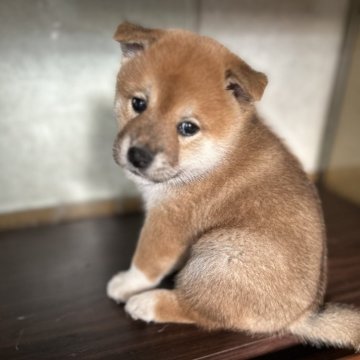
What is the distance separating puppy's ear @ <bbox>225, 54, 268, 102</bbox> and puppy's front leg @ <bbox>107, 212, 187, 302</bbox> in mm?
436

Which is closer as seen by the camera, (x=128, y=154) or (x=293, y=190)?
(x=128, y=154)

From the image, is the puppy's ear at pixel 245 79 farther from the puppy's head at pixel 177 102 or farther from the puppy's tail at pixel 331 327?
the puppy's tail at pixel 331 327

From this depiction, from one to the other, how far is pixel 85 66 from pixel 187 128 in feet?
2.81

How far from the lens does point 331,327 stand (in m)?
1.13

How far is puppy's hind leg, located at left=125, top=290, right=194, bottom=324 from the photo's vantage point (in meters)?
1.22

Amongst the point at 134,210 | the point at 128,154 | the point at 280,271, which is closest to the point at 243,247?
the point at 280,271

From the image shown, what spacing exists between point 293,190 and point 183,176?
321 millimetres

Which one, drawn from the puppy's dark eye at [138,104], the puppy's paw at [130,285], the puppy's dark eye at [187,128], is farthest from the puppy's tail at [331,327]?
the puppy's dark eye at [138,104]

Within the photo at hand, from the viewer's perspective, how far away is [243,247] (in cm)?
111

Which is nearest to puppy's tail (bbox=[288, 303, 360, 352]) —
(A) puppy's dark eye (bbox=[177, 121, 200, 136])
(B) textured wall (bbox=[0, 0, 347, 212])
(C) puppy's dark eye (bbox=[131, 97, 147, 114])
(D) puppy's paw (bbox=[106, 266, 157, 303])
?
(D) puppy's paw (bbox=[106, 266, 157, 303])

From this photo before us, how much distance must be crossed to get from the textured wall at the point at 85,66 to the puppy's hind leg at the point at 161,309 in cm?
84

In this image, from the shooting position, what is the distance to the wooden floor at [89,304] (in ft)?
3.70

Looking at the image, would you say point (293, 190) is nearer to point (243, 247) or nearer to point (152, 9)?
point (243, 247)

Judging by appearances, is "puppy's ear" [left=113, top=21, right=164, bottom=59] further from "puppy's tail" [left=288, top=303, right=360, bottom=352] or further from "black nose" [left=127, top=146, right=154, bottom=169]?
"puppy's tail" [left=288, top=303, right=360, bottom=352]
